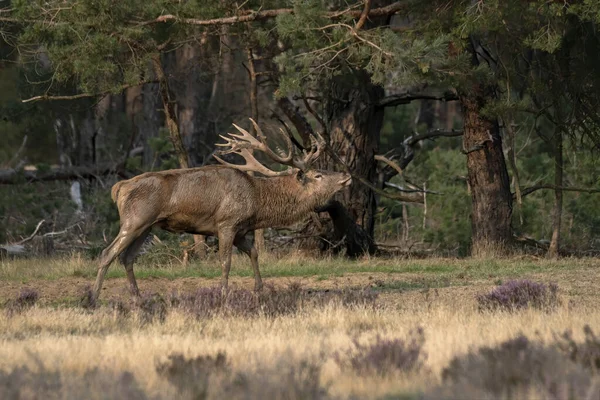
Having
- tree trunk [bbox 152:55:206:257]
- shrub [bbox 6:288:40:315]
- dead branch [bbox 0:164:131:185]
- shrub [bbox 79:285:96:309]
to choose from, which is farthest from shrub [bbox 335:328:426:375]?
dead branch [bbox 0:164:131:185]

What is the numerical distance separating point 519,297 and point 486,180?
8.18 meters

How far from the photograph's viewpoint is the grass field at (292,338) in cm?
678

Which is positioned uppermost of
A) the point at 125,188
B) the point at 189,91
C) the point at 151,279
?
the point at 189,91

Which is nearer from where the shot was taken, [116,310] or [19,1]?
[116,310]

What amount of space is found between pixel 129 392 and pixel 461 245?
17.7 m

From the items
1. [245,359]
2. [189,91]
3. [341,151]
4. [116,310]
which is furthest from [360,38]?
[189,91]

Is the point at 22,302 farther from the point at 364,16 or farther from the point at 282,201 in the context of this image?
the point at 364,16

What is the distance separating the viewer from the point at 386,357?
7.80 metres

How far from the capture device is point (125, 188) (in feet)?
43.7

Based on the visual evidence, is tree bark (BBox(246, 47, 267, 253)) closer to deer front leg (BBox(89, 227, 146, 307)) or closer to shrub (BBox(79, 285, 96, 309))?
deer front leg (BBox(89, 227, 146, 307))

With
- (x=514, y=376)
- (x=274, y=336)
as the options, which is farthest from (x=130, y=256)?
(x=514, y=376)

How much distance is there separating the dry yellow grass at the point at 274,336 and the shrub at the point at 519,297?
23 centimetres

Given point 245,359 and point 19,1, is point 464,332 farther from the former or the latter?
point 19,1

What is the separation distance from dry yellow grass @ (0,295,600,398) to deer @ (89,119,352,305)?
5.84 feet
